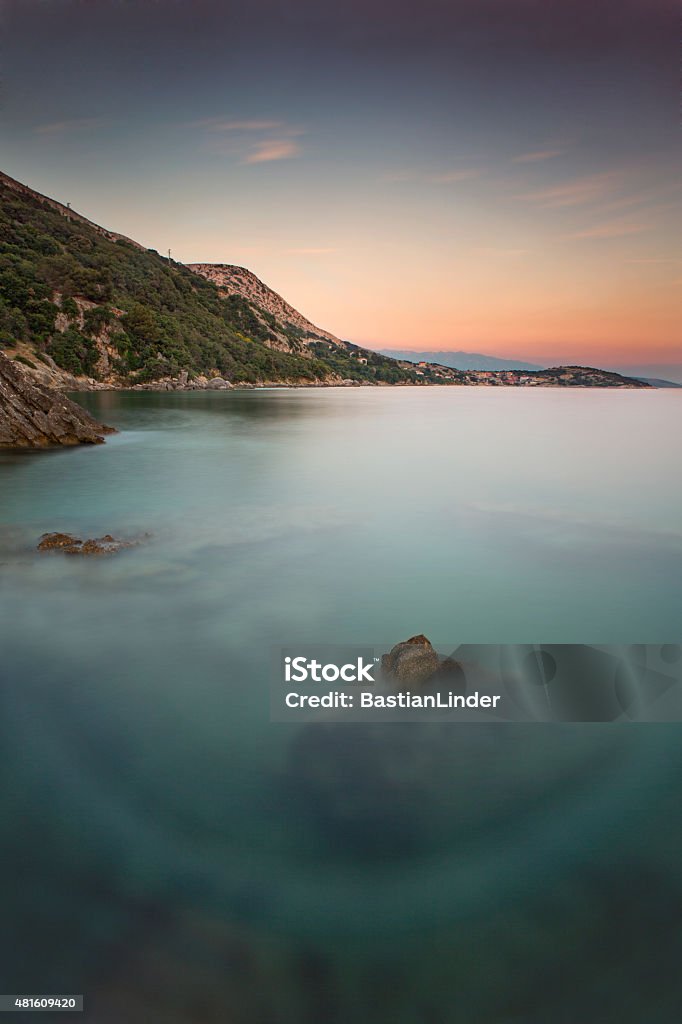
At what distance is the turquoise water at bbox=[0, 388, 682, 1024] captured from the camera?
A: 3018 millimetres

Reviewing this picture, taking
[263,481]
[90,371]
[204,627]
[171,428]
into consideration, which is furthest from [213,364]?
[204,627]

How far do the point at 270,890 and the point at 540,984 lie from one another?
4.89ft

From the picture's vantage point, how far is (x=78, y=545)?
10.2m

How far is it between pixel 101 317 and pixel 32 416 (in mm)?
71721

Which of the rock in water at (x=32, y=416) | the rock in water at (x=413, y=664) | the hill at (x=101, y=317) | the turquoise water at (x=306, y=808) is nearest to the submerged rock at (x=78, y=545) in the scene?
the turquoise water at (x=306, y=808)

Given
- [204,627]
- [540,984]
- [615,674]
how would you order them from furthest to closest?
1. [204,627]
2. [615,674]
3. [540,984]

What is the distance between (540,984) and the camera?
2963 millimetres

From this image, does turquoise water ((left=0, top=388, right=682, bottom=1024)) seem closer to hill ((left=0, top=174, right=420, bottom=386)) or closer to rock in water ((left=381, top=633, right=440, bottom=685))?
rock in water ((left=381, top=633, right=440, bottom=685))

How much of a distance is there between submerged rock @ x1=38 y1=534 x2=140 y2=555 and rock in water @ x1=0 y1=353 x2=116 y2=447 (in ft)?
41.0

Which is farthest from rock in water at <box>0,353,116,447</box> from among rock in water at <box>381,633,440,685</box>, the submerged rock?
rock in water at <box>381,633,440,685</box>

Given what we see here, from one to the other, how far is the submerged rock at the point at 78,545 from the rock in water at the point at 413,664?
6.12 m

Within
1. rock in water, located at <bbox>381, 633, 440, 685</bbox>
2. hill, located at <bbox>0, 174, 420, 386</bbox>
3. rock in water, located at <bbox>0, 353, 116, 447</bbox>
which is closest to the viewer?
rock in water, located at <bbox>381, 633, 440, 685</bbox>

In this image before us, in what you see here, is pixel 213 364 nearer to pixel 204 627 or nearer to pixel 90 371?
pixel 90 371

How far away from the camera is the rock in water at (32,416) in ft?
68.0
